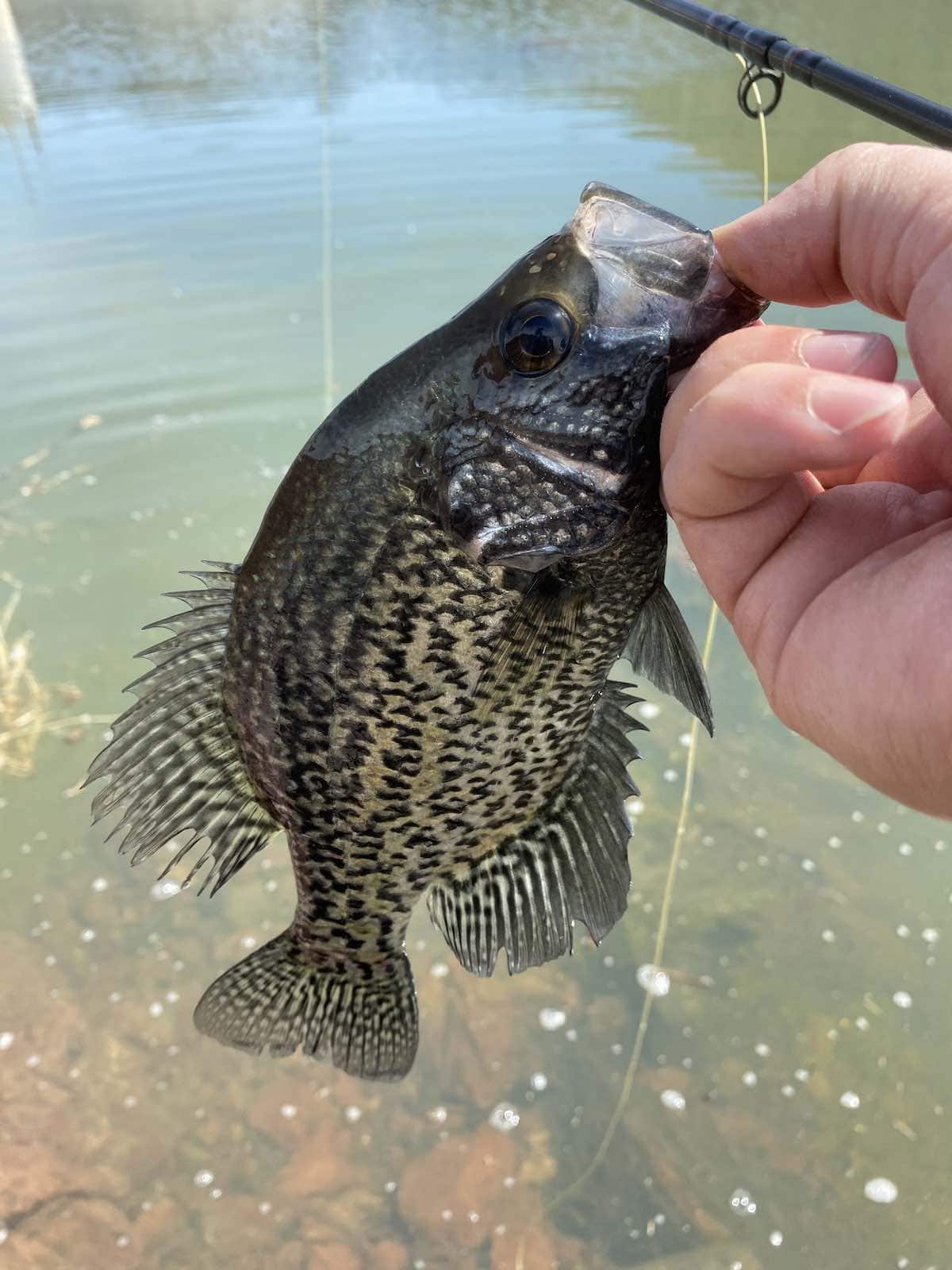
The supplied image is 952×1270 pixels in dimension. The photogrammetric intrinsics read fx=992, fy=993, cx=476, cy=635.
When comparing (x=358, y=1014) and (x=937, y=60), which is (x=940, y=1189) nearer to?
(x=358, y=1014)

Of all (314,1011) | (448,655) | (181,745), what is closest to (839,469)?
(448,655)

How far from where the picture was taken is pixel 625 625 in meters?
2.04

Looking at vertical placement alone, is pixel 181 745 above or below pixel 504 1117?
above

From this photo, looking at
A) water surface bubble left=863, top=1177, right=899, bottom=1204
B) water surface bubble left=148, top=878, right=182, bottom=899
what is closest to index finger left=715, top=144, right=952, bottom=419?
water surface bubble left=863, top=1177, right=899, bottom=1204

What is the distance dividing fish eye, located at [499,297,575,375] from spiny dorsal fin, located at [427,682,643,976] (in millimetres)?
921

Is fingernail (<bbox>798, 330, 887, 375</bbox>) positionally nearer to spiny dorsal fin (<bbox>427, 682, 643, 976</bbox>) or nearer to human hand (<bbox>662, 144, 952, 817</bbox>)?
human hand (<bbox>662, 144, 952, 817</bbox>)

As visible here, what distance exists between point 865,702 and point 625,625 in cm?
66

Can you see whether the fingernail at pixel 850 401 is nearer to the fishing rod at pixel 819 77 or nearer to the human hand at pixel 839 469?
the human hand at pixel 839 469

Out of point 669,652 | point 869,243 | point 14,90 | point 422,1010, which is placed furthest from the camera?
point 14,90

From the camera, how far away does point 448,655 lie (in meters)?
1.93

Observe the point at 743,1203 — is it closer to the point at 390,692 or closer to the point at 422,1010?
the point at 422,1010

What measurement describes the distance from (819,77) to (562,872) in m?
1.92

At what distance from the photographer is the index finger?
4.25 feet

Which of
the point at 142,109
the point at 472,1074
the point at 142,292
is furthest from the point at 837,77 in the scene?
the point at 142,109
